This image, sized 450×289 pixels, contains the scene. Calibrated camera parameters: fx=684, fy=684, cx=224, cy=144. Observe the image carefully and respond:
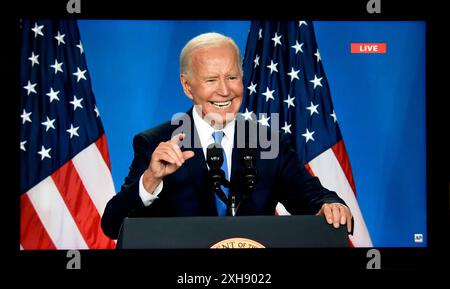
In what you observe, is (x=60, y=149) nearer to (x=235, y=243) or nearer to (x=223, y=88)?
(x=223, y=88)

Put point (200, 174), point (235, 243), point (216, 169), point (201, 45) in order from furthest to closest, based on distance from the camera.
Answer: point (201, 45) → point (200, 174) → point (235, 243) → point (216, 169)

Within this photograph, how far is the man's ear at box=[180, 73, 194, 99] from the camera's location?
4005mm

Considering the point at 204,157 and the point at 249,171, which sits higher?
the point at 204,157

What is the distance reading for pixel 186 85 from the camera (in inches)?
158

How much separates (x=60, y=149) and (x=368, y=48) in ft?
6.36

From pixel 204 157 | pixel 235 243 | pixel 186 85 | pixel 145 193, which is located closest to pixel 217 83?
pixel 186 85

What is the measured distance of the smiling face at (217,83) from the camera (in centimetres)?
387

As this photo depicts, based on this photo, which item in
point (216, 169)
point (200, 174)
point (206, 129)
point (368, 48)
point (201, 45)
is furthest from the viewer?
point (368, 48)

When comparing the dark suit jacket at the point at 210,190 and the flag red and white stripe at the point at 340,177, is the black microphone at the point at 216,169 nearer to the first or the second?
the dark suit jacket at the point at 210,190

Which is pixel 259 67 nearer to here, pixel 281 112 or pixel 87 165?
pixel 281 112

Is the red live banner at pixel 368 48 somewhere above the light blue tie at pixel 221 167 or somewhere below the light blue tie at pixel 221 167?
above

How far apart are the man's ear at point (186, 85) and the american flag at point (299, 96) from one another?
0.34 m

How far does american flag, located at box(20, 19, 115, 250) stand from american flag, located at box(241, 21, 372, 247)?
3.13 ft

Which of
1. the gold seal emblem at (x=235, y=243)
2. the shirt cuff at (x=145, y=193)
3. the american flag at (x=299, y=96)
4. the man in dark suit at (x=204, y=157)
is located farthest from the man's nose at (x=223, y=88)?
the gold seal emblem at (x=235, y=243)
